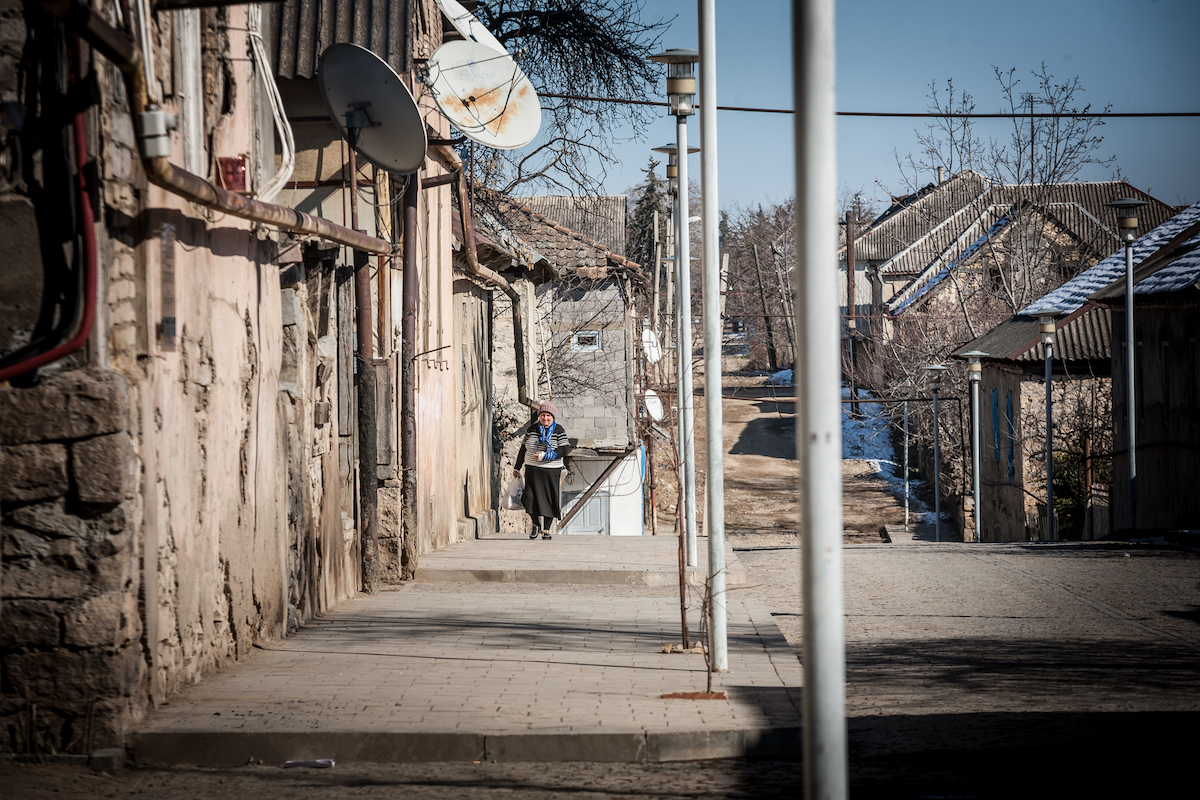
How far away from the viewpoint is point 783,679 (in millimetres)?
6145

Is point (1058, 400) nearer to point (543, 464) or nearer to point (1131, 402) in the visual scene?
point (1131, 402)

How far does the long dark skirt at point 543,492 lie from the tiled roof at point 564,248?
12.7m

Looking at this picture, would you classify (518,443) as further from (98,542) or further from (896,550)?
(98,542)

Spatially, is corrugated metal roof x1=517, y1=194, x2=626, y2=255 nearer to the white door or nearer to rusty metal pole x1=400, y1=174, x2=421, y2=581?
the white door

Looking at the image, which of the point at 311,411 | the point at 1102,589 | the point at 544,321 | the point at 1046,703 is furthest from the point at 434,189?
the point at 544,321

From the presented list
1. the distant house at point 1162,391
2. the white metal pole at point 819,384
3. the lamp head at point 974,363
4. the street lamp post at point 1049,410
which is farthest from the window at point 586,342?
the white metal pole at point 819,384

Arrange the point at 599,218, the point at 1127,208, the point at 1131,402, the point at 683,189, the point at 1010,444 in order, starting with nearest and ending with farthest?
the point at 683,189
the point at 1131,402
the point at 1127,208
the point at 1010,444
the point at 599,218

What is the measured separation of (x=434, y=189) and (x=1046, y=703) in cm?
875

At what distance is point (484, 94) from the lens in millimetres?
10047

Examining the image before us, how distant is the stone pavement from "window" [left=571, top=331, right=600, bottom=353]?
18821 mm

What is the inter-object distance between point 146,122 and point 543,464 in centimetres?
905

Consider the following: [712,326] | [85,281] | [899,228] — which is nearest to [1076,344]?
[712,326]

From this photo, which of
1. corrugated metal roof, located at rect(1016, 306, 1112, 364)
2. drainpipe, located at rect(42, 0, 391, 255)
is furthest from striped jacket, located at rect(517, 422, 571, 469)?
corrugated metal roof, located at rect(1016, 306, 1112, 364)

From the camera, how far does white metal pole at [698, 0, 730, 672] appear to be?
594cm
